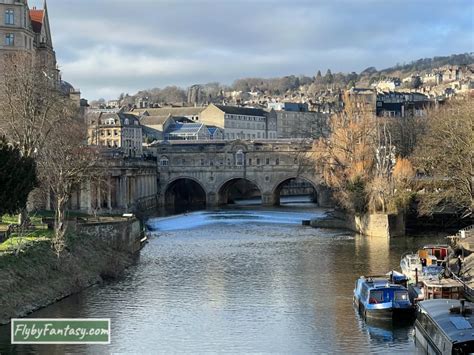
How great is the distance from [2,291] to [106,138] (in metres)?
102

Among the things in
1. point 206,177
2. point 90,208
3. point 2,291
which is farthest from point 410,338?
point 206,177

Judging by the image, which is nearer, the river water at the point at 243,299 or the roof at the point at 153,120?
the river water at the point at 243,299

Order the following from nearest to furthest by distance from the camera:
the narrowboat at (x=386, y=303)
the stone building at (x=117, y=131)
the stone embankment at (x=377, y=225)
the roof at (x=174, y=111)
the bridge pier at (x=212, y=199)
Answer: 1. the narrowboat at (x=386, y=303)
2. the stone embankment at (x=377, y=225)
3. the bridge pier at (x=212, y=199)
4. the stone building at (x=117, y=131)
5. the roof at (x=174, y=111)

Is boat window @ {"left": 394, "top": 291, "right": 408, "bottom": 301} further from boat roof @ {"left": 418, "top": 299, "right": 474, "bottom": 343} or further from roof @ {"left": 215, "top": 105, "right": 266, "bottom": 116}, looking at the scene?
roof @ {"left": 215, "top": 105, "right": 266, "bottom": 116}

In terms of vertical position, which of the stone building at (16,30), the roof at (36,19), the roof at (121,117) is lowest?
the roof at (121,117)

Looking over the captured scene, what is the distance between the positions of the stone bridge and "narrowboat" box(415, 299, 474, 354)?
73002mm

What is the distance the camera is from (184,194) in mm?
122375

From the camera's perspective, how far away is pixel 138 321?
35062mm

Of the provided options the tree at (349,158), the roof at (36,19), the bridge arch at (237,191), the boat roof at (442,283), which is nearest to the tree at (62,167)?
the boat roof at (442,283)

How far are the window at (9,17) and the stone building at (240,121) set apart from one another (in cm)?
9308

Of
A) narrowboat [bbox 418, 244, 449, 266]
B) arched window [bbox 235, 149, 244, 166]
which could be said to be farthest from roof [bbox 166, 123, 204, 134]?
narrowboat [bbox 418, 244, 449, 266]

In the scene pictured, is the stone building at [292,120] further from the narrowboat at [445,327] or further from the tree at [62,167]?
the narrowboat at [445,327]

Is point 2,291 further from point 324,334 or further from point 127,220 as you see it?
point 127,220

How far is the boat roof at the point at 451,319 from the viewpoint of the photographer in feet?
84.0
